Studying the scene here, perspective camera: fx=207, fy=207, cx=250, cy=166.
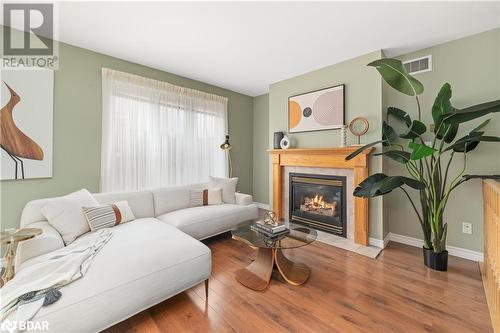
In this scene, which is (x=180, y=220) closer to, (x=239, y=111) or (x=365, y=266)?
(x=365, y=266)

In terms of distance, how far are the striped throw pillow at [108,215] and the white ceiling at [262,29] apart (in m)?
2.00

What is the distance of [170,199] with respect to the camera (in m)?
3.02

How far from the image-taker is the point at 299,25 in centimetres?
226

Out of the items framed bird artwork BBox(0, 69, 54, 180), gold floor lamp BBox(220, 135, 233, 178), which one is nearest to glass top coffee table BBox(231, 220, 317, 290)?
gold floor lamp BBox(220, 135, 233, 178)

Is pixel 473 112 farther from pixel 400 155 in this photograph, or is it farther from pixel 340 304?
pixel 340 304

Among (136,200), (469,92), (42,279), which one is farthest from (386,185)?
(136,200)

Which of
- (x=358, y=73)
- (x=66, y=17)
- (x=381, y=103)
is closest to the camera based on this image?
(x=66, y=17)

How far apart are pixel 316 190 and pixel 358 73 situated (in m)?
1.84

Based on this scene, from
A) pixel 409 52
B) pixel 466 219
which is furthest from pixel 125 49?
pixel 466 219

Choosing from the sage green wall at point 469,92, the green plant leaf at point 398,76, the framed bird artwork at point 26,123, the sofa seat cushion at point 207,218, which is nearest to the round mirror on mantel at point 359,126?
the sage green wall at point 469,92

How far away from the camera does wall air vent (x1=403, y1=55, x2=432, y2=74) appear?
8.87 ft

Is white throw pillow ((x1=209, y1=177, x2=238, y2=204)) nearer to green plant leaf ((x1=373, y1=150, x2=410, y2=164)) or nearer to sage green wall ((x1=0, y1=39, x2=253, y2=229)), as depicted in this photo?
sage green wall ((x1=0, y1=39, x2=253, y2=229))

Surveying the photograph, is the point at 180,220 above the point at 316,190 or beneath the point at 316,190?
beneath

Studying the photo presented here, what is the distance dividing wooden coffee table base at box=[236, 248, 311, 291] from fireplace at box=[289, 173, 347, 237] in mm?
1219
